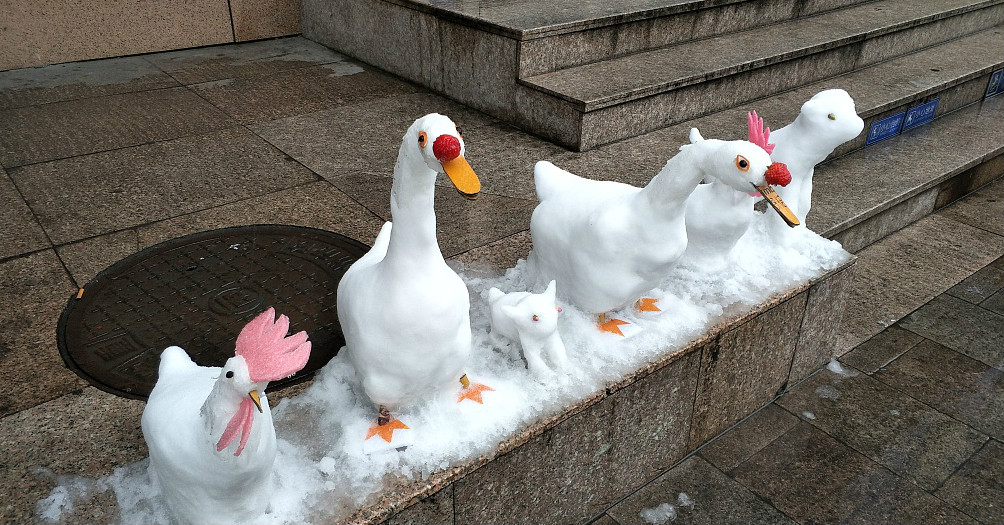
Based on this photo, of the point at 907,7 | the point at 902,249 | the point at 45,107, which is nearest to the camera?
the point at 902,249

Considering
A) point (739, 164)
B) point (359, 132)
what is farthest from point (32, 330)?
point (739, 164)

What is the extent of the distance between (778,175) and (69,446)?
7.54ft

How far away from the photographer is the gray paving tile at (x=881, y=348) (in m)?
3.62

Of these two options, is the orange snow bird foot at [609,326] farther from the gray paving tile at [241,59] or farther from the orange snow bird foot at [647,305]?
the gray paving tile at [241,59]

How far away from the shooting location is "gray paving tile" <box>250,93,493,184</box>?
14.4ft

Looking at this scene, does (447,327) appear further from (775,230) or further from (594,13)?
(594,13)

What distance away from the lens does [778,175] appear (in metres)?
2.10

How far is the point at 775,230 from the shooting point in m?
3.20

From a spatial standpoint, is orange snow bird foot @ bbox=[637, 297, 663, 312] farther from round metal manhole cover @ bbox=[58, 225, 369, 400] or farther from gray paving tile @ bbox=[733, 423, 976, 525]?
round metal manhole cover @ bbox=[58, 225, 369, 400]

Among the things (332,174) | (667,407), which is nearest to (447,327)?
(667,407)

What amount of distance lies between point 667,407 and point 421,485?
3.71 ft

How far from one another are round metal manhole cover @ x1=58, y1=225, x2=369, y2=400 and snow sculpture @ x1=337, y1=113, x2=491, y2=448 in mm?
614

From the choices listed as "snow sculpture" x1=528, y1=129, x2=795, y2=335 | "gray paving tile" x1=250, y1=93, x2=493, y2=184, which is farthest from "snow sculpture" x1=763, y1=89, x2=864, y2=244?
"gray paving tile" x1=250, y1=93, x2=493, y2=184

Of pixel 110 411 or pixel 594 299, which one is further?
pixel 594 299
